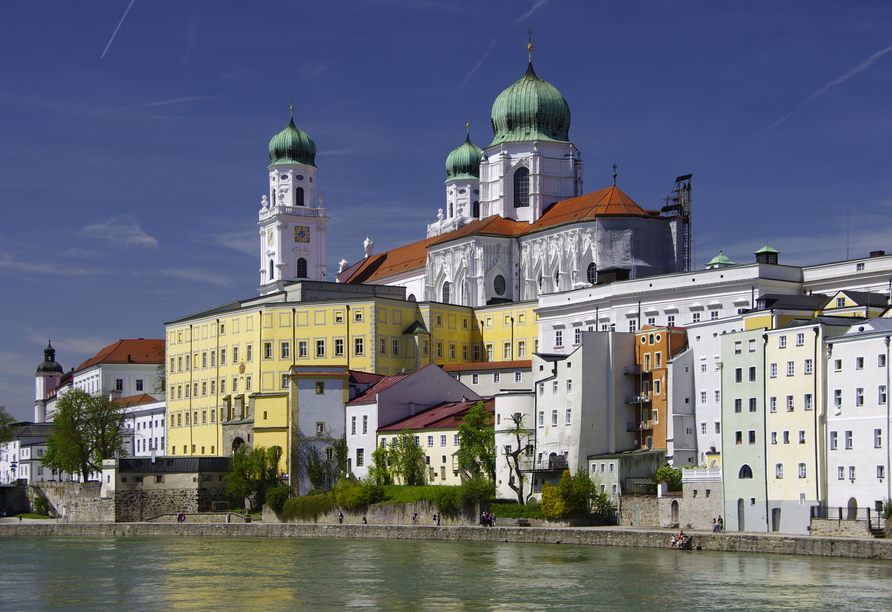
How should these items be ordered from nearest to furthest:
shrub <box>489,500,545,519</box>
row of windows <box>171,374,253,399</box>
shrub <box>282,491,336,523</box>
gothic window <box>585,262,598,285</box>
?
shrub <box>489,500,545,519</box>, shrub <box>282,491,336,523</box>, row of windows <box>171,374,253,399</box>, gothic window <box>585,262,598,285</box>

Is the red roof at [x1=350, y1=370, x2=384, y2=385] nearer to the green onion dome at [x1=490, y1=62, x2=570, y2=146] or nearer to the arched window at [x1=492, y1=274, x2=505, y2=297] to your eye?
the arched window at [x1=492, y1=274, x2=505, y2=297]

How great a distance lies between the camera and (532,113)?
11625 centimetres

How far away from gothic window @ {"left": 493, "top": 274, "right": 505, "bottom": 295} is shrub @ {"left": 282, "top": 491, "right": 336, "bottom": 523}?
33036 millimetres

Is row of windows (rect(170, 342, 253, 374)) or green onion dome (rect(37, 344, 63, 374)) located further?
green onion dome (rect(37, 344, 63, 374))

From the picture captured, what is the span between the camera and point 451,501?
70500mm

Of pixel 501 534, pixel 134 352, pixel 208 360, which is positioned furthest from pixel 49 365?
pixel 501 534

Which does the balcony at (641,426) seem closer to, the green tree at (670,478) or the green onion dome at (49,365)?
the green tree at (670,478)

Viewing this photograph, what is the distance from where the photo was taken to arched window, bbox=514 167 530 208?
382 feet

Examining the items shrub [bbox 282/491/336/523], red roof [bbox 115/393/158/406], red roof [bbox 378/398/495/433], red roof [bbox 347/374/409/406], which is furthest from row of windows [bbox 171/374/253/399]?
shrub [bbox 282/491/336/523]

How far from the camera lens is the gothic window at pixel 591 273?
10050 cm

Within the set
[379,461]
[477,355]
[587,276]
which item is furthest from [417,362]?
[379,461]

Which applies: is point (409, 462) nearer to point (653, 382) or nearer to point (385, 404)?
point (385, 404)

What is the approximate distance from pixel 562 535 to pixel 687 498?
6042 mm

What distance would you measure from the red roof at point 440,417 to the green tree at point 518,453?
3696 millimetres
